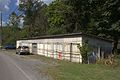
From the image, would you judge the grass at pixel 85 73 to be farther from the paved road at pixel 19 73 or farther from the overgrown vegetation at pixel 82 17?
the overgrown vegetation at pixel 82 17

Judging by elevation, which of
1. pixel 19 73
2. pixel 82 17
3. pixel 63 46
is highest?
pixel 82 17

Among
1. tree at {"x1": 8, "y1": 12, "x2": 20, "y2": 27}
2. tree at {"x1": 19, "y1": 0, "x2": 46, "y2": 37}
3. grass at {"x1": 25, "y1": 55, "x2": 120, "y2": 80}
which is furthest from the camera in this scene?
tree at {"x1": 8, "y1": 12, "x2": 20, "y2": 27}

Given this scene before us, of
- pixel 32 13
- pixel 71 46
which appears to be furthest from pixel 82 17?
pixel 32 13

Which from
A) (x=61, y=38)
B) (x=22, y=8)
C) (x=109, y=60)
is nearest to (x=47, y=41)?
(x=61, y=38)

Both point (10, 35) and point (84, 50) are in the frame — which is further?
point (10, 35)

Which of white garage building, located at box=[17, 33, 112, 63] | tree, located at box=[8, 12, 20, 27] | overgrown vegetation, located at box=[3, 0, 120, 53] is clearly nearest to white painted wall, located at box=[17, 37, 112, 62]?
white garage building, located at box=[17, 33, 112, 63]

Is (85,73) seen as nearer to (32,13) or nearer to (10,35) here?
(32,13)

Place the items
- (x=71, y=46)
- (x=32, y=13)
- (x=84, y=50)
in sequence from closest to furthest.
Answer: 1. (x=84, y=50)
2. (x=71, y=46)
3. (x=32, y=13)

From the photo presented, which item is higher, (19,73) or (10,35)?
(10,35)

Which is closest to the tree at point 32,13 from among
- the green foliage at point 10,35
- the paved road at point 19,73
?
the green foliage at point 10,35

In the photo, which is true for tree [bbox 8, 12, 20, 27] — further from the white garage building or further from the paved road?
the paved road

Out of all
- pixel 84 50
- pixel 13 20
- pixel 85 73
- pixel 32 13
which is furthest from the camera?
pixel 13 20

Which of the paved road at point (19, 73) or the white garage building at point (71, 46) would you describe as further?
the white garage building at point (71, 46)

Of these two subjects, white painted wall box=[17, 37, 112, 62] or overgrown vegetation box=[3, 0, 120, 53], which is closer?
white painted wall box=[17, 37, 112, 62]
